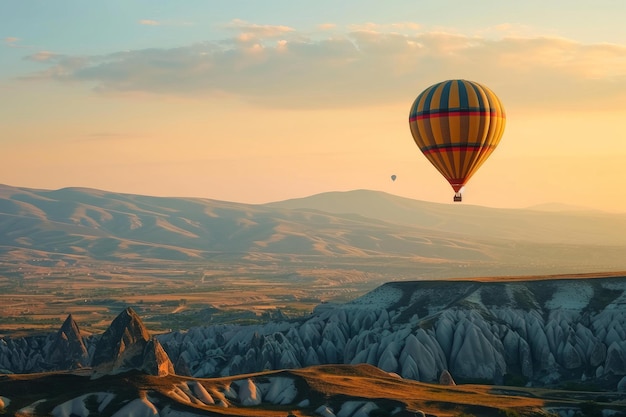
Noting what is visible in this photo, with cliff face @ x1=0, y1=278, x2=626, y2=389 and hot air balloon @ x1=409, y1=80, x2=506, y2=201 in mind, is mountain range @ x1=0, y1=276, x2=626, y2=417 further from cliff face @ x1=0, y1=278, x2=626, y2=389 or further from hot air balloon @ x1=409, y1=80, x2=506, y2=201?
hot air balloon @ x1=409, y1=80, x2=506, y2=201

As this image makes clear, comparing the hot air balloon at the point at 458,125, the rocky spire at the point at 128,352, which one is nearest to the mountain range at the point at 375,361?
the rocky spire at the point at 128,352

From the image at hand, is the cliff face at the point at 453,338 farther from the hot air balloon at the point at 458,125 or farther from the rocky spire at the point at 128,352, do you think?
the hot air balloon at the point at 458,125

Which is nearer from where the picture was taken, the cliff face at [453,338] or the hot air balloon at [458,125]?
the hot air balloon at [458,125]

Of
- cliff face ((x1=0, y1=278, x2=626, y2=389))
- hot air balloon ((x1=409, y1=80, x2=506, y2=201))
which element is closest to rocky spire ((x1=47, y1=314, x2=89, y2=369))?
cliff face ((x1=0, y1=278, x2=626, y2=389))

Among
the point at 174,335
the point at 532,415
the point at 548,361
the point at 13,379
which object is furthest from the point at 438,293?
the point at 13,379

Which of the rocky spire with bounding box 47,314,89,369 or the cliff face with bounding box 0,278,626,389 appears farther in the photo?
the rocky spire with bounding box 47,314,89,369

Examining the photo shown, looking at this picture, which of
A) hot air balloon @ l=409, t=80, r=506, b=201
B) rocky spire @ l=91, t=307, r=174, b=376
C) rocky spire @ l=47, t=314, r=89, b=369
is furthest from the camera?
rocky spire @ l=47, t=314, r=89, b=369

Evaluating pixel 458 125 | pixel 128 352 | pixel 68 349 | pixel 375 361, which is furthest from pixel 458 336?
pixel 68 349
